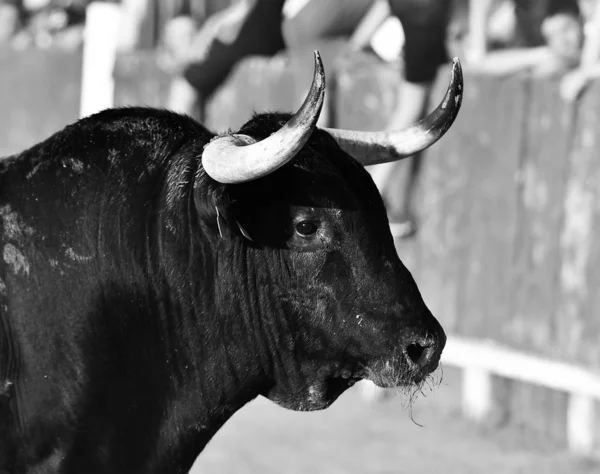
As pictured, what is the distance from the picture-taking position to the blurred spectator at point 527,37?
6.14 metres

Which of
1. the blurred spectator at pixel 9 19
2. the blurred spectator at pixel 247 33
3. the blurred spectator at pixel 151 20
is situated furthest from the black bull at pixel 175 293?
the blurred spectator at pixel 9 19

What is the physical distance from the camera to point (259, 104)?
7.79 meters

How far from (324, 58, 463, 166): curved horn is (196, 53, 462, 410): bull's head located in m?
0.32

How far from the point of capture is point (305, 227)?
2850 mm

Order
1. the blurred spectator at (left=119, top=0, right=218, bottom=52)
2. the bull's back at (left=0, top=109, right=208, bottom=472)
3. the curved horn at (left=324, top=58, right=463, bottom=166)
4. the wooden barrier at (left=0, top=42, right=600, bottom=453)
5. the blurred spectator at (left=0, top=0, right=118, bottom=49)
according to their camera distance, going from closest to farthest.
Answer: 1. the bull's back at (left=0, top=109, right=208, bottom=472)
2. the curved horn at (left=324, top=58, right=463, bottom=166)
3. the wooden barrier at (left=0, top=42, right=600, bottom=453)
4. the blurred spectator at (left=119, top=0, right=218, bottom=52)
5. the blurred spectator at (left=0, top=0, right=118, bottom=49)

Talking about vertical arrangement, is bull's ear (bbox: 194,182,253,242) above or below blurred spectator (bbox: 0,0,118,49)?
above

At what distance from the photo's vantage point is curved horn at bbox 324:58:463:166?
3131mm

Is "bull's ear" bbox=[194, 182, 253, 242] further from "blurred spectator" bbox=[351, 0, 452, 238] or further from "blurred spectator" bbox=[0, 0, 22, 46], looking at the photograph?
"blurred spectator" bbox=[0, 0, 22, 46]

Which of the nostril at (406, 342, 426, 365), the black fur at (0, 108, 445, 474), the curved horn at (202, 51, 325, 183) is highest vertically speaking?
the curved horn at (202, 51, 325, 183)

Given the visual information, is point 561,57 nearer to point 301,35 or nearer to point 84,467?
point 301,35

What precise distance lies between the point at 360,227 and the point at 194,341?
0.48 metres

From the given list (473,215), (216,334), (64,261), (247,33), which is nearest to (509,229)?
(473,215)

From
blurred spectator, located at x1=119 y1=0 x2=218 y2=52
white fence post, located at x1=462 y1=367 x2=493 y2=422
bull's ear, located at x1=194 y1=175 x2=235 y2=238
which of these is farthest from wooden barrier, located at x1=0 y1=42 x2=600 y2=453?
bull's ear, located at x1=194 y1=175 x2=235 y2=238

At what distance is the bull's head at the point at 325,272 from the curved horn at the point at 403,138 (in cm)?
32
